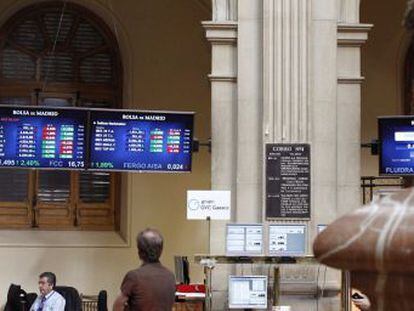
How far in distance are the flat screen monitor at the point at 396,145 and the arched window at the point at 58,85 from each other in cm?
481

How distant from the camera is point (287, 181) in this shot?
10750mm

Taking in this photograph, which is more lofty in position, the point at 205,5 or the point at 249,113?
the point at 205,5

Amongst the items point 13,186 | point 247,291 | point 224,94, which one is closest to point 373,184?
point 224,94

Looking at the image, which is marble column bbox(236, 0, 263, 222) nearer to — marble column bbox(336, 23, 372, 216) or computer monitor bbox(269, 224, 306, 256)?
computer monitor bbox(269, 224, 306, 256)

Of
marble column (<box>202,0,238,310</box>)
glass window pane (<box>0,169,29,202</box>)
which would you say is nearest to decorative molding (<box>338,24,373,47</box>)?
marble column (<box>202,0,238,310</box>)

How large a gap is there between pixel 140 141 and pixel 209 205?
1.50m

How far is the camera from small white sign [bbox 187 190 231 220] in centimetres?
1026

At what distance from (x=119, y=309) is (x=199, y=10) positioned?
9539 mm

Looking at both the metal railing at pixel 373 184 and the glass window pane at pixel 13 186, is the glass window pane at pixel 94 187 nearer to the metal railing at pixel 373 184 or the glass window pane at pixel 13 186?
the glass window pane at pixel 13 186

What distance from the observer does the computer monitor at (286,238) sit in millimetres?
10359

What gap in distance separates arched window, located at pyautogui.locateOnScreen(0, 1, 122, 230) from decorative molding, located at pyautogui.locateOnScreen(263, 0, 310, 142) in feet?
13.7

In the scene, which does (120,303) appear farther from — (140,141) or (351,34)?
(351,34)

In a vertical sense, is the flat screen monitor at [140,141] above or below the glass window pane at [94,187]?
above

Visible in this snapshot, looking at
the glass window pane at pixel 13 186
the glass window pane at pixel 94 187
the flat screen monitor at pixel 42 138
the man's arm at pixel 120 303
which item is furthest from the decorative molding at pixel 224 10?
the man's arm at pixel 120 303
